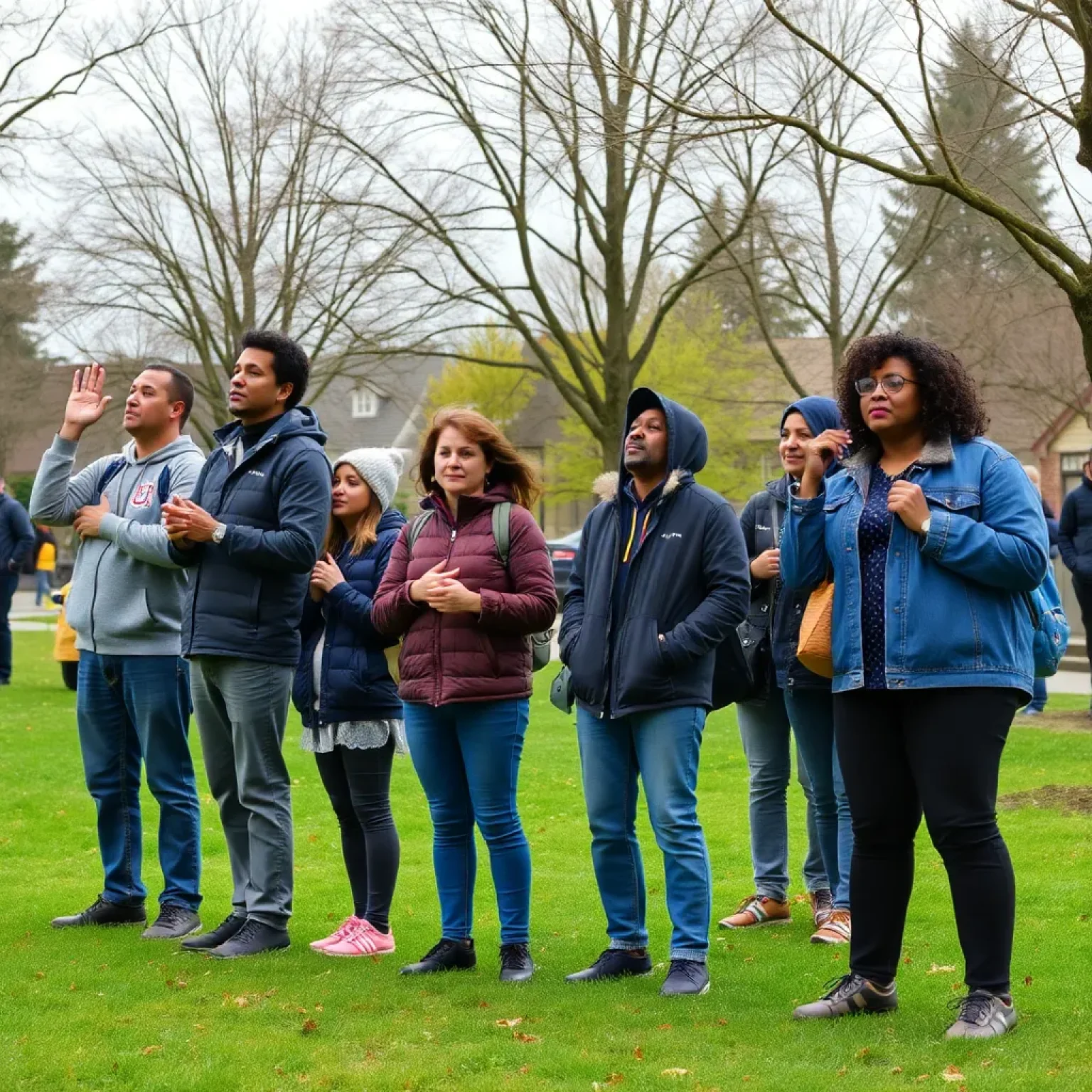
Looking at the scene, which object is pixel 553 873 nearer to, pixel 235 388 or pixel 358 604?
pixel 358 604

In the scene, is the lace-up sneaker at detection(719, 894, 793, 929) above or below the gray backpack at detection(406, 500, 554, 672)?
below

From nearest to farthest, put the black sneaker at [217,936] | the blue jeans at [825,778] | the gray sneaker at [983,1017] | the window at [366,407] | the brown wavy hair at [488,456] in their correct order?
the gray sneaker at [983,1017] → the brown wavy hair at [488,456] → the black sneaker at [217,936] → the blue jeans at [825,778] → the window at [366,407]

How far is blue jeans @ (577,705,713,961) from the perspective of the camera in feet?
18.6

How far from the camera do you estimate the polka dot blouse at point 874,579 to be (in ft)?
16.3

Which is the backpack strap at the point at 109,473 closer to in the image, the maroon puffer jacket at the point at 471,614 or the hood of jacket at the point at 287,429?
the hood of jacket at the point at 287,429

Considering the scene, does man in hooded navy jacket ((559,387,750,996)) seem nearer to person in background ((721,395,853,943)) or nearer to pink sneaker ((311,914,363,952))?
person in background ((721,395,853,943))

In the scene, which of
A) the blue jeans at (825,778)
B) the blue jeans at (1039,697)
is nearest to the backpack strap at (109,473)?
the blue jeans at (825,778)

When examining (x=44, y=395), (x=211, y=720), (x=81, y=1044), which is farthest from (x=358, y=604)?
(x=44, y=395)

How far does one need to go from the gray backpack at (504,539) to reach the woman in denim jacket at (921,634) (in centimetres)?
121

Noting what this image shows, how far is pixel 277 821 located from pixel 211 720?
1.67 feet

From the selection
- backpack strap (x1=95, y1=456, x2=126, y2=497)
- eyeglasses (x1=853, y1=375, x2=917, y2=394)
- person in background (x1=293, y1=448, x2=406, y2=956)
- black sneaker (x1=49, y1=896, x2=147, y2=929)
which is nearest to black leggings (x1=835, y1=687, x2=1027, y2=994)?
eyeglasses (x1=853, y1=375, x2=917, y2=394)

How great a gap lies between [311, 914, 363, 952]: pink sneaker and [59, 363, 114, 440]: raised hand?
2.47 metres

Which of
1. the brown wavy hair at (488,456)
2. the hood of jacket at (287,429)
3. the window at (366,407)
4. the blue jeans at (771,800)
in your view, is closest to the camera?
the brown wavy hair at (488,456)

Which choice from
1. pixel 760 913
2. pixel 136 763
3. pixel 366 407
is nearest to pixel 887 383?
pixel 760 913
